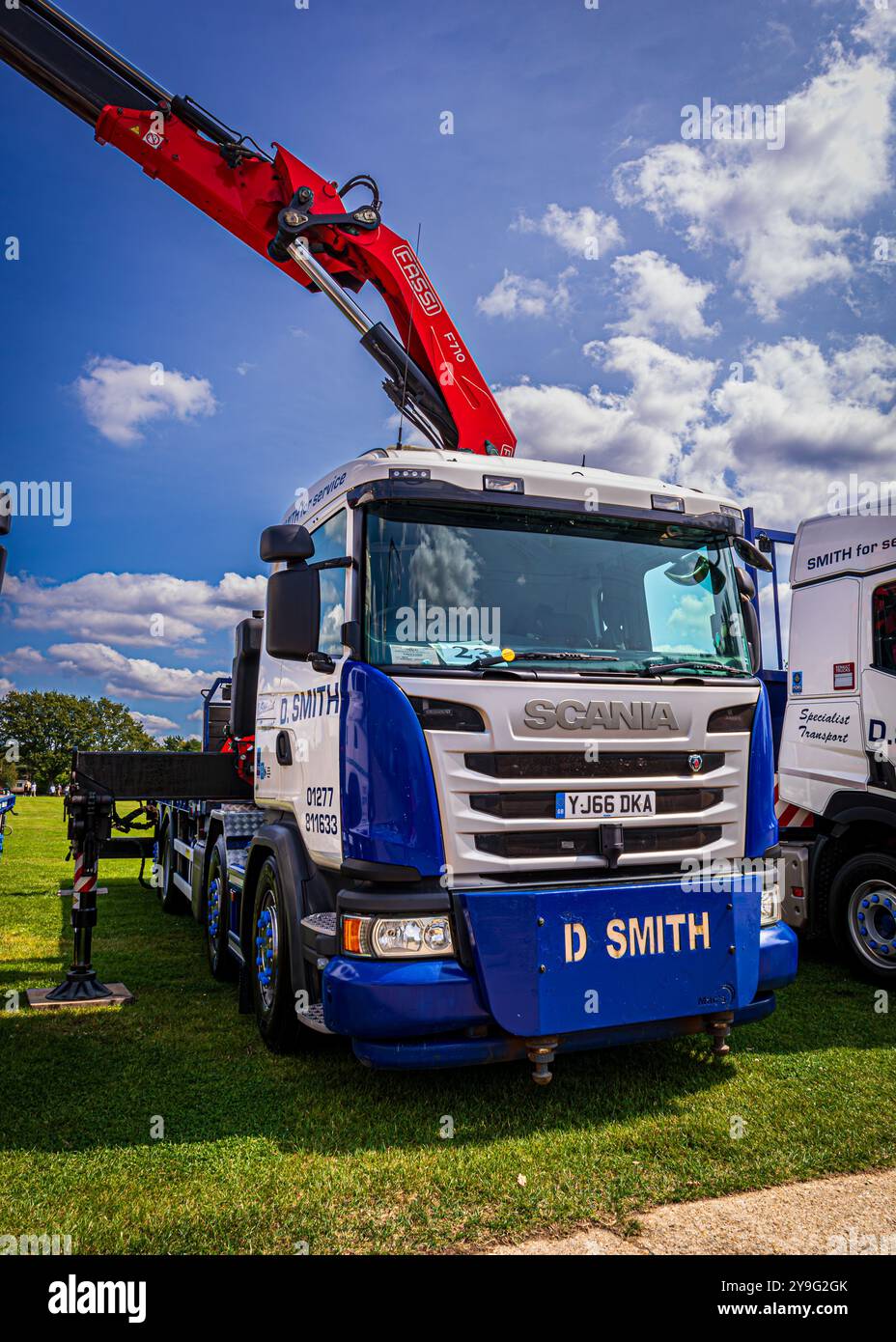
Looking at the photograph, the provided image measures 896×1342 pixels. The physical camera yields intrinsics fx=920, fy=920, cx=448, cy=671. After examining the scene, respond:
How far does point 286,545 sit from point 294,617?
1.18 ft

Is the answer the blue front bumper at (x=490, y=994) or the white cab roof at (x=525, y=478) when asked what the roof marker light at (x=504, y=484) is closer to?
the white cab roof at (x=525, y=478)

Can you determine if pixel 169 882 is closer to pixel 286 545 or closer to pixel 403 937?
pixel 286 545

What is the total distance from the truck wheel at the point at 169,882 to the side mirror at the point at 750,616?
6.76 m

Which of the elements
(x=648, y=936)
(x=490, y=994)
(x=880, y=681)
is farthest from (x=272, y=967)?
(x=880, y=681)

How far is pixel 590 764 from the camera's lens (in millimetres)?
4121

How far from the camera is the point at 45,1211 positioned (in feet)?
10.4

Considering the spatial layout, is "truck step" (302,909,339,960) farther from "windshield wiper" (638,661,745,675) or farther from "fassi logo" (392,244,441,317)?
"fassi logo" (392,244,441,317)

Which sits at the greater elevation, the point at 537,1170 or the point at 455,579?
the point at 455,579

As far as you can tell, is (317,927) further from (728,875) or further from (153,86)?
(153,86)

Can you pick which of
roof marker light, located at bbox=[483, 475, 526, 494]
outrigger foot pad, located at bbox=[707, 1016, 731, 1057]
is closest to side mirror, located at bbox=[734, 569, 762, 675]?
roof marker light, located at bbox=[483, 475, 526, 494]

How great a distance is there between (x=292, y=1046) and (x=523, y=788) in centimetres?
202

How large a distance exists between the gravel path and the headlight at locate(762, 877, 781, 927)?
Answer: 4.38ft

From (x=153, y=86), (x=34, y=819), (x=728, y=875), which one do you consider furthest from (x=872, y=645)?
(x=34, y=819)

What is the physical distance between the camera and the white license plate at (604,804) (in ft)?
13.4
